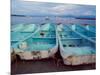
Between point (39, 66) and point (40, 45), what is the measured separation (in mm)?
256

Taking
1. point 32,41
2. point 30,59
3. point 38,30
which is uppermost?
point 38,30

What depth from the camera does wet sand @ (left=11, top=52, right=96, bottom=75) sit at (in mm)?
1988

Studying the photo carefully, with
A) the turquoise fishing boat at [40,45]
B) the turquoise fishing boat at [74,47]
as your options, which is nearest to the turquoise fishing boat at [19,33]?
the turquoise fishing boat at [40,45]

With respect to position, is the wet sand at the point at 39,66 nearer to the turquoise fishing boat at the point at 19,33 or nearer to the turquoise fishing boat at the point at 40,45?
the turquoise fishing boat at the point at 40,45

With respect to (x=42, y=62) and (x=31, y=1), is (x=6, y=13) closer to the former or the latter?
(x=31, y=1)

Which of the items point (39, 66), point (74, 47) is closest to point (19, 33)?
point (39, 66)

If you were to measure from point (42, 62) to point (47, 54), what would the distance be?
4.5 inches

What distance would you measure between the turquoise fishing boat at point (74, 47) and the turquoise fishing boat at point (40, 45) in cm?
10

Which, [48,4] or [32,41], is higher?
[48,4]

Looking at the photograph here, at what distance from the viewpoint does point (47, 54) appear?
6.81 feet
